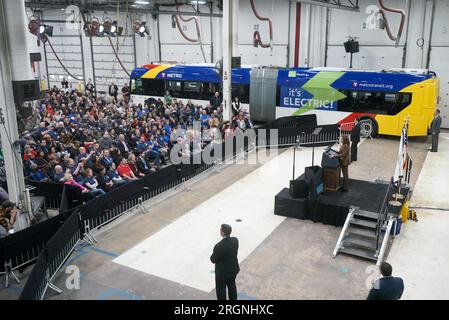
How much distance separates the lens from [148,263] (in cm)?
852

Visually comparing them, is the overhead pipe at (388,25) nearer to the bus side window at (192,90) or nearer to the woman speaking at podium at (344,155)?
the bus side window at (192,90)

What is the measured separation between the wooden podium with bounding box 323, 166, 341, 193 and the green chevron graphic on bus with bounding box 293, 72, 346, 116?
827 cm

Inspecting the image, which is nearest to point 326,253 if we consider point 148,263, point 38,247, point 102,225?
point 148,263

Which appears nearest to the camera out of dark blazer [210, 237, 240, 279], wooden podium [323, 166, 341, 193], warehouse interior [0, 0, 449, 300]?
dark blazer [210, 237, 240, 279]

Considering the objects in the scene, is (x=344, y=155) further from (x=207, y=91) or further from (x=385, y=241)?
(x=207, y=91)

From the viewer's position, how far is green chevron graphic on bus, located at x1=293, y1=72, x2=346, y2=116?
720 inches

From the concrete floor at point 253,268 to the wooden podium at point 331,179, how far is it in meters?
1.09

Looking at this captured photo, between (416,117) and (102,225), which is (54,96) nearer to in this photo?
(102,225)

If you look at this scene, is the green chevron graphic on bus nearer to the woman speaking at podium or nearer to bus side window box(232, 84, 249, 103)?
bus side window box(232, 84, 249, 103)

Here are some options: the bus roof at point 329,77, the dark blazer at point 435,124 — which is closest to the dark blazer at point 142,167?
the bus roof at point 329,77

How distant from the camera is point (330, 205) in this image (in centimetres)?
1011

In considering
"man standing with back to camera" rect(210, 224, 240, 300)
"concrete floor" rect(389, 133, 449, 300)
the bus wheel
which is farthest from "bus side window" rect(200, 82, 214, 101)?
"man standing with back to camera" rect(210, 224, 240, 300)

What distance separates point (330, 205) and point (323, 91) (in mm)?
9470

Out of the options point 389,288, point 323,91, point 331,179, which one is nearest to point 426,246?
point 331,179
